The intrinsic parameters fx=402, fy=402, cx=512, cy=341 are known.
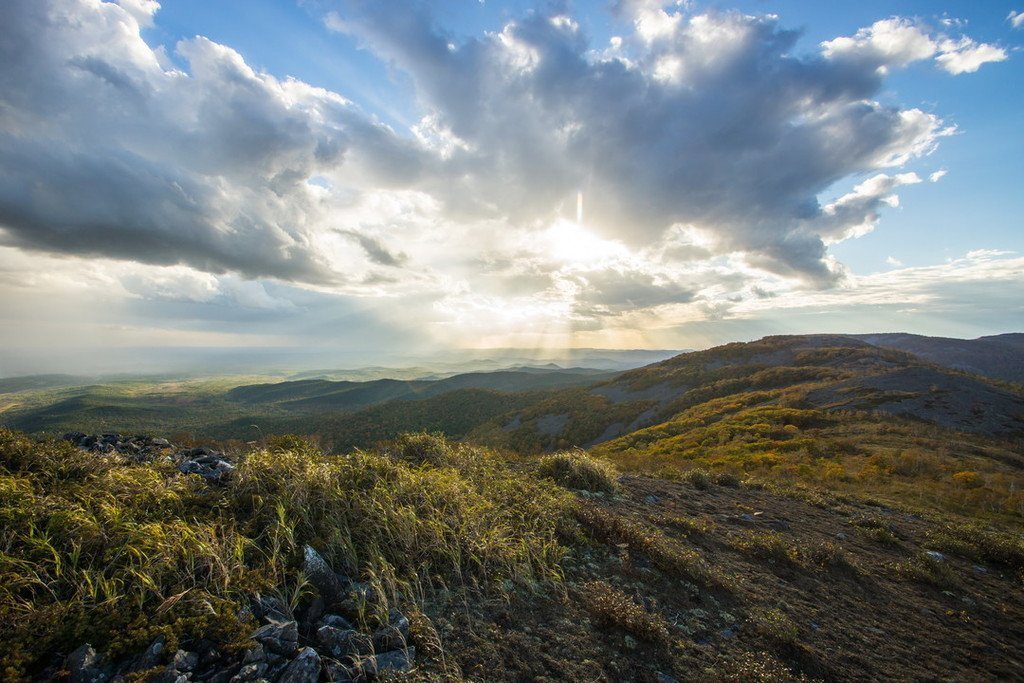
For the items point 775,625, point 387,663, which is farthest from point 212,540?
point 775,625

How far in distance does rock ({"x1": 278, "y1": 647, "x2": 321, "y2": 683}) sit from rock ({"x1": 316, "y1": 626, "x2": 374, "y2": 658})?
0.29 meters

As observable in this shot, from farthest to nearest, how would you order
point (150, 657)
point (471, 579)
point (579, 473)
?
1. point (579, 473)
2. point (471, 579)
3. point (150, 657)

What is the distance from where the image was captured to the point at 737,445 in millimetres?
35562

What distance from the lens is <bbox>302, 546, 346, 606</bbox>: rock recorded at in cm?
471

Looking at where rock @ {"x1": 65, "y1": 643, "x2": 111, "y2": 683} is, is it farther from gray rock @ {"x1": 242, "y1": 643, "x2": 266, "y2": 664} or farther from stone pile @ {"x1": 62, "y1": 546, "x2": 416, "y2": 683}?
gray rock @ {"x1": 242, "y1": 643, "x2": 266, "y2": 664}

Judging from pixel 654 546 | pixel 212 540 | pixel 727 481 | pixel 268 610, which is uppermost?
pixel 212 540

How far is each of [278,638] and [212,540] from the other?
157cm

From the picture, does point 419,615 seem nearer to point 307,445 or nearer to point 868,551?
point 307,445

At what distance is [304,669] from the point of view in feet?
11.7

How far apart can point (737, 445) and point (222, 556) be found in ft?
129

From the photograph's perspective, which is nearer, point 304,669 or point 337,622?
point 304,669

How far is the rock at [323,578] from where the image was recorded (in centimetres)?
471

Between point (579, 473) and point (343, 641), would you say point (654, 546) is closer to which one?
point (579, 473)

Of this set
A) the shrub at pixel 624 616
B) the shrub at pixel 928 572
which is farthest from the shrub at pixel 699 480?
the shrub at pixel 624 616
